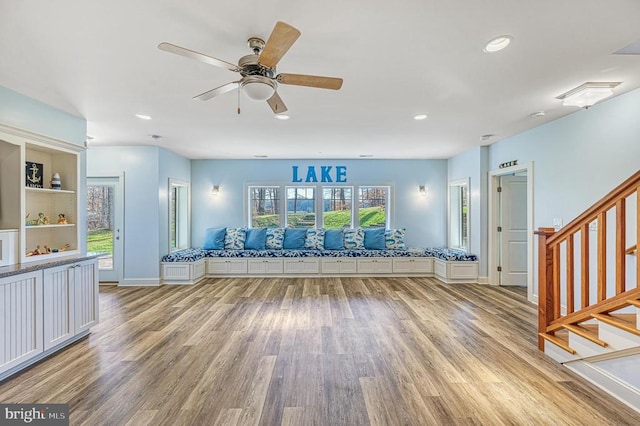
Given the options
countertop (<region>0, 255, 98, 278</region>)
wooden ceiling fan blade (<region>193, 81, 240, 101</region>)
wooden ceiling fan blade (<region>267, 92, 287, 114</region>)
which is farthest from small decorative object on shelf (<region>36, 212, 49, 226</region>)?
wooden ceiling fan blade (<region>267, 92, 287, 114</region>)

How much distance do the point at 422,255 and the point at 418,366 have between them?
3.77m

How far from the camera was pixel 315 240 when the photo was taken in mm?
6352

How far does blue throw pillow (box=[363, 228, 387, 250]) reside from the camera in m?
6.30

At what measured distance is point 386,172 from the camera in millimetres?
6695

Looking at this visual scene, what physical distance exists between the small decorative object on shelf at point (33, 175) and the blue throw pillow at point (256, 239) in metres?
3.60

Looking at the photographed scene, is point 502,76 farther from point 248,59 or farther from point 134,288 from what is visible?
point 134,288

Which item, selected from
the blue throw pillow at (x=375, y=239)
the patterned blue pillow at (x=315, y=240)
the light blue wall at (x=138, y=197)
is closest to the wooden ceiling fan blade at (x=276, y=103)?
the light blue wall at (x=138, y=197)

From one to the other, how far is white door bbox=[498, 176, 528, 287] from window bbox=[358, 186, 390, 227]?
2.32m

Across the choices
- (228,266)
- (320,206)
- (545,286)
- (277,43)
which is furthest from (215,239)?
(545,286)

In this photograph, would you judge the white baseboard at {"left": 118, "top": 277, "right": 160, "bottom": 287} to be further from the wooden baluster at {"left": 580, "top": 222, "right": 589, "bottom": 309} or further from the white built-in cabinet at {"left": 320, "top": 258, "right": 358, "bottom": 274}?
the wooden baluster at {"left": 580, "top": 222, "right": 589, "bottom": 309}

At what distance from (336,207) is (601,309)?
496cm

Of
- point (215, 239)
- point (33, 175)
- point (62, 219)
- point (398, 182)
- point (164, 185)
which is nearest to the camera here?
point (33, 175)

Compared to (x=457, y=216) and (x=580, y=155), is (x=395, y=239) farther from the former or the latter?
(x=580, y=155)

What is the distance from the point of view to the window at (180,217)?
20.4 feet
